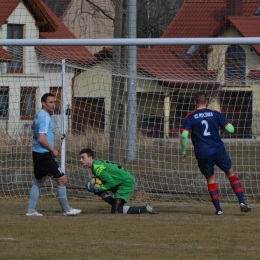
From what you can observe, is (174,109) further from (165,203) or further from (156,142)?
(165,203)

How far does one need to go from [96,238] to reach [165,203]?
486 centimetres

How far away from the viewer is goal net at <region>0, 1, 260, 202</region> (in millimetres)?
14398

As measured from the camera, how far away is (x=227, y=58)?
15172mm

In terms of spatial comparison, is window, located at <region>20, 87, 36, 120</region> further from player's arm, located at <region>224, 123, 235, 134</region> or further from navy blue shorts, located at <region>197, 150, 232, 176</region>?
player's arm, located at <region>224, 123, 235, 134</region>

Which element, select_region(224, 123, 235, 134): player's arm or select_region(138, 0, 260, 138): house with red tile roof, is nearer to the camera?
select_region(224, 123, 235, 134): player's arm

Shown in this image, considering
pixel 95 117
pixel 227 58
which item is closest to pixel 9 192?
pixel 95 117

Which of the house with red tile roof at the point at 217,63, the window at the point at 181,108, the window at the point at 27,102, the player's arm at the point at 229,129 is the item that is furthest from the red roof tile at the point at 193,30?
the player's arm at the point at 229,129

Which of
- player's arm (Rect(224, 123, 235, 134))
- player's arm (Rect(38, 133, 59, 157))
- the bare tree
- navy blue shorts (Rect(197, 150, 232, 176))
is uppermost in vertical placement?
the bare tree

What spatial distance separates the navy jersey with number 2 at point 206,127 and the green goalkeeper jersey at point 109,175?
1070mm

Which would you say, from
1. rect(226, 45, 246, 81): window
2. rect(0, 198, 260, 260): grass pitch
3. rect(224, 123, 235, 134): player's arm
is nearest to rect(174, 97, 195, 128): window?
rect(226, 45, 246, 81): window

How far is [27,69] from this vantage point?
48.7ft

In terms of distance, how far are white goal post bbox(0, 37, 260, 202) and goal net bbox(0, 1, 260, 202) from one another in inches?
0.7

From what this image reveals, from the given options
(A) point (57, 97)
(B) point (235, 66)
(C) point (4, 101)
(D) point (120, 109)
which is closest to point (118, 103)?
(D) point (120, 109)

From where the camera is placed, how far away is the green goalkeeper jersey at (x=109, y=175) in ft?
36.8
